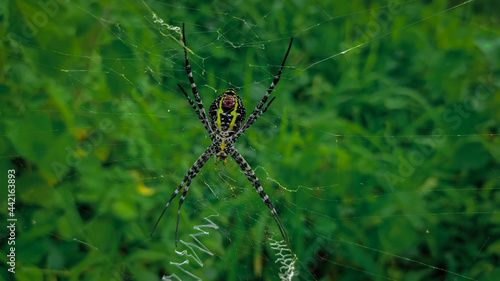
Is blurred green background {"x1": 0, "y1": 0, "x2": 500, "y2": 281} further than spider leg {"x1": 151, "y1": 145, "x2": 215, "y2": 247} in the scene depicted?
No

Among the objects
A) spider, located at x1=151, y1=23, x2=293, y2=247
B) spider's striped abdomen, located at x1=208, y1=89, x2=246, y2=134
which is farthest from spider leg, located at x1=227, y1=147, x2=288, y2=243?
spider's striped abdomen, located at x1=208, y1=89, x2=246, y2=134

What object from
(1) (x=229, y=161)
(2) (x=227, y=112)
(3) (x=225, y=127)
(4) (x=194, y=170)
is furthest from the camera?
(1) (x=229, y=161)

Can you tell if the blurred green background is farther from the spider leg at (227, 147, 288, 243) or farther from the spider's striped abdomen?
the spider's striped abdomen

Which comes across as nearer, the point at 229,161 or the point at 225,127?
the point at 225,127

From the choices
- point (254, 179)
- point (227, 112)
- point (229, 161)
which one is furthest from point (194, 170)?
point (227, 112)

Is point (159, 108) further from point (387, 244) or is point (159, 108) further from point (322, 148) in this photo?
point (387, 244)

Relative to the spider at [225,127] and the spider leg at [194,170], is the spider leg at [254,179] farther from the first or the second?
the spider leg at [194,170]

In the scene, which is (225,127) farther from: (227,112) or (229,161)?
(229,161)

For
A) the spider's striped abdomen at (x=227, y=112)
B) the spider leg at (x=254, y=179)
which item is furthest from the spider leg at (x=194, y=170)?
the spider's striped abdomen at (x=227, y=112)

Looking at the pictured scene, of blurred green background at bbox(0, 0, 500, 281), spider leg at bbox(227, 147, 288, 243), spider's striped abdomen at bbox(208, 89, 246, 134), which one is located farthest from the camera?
spider leg at bbox(227, 147, 288, 243)
